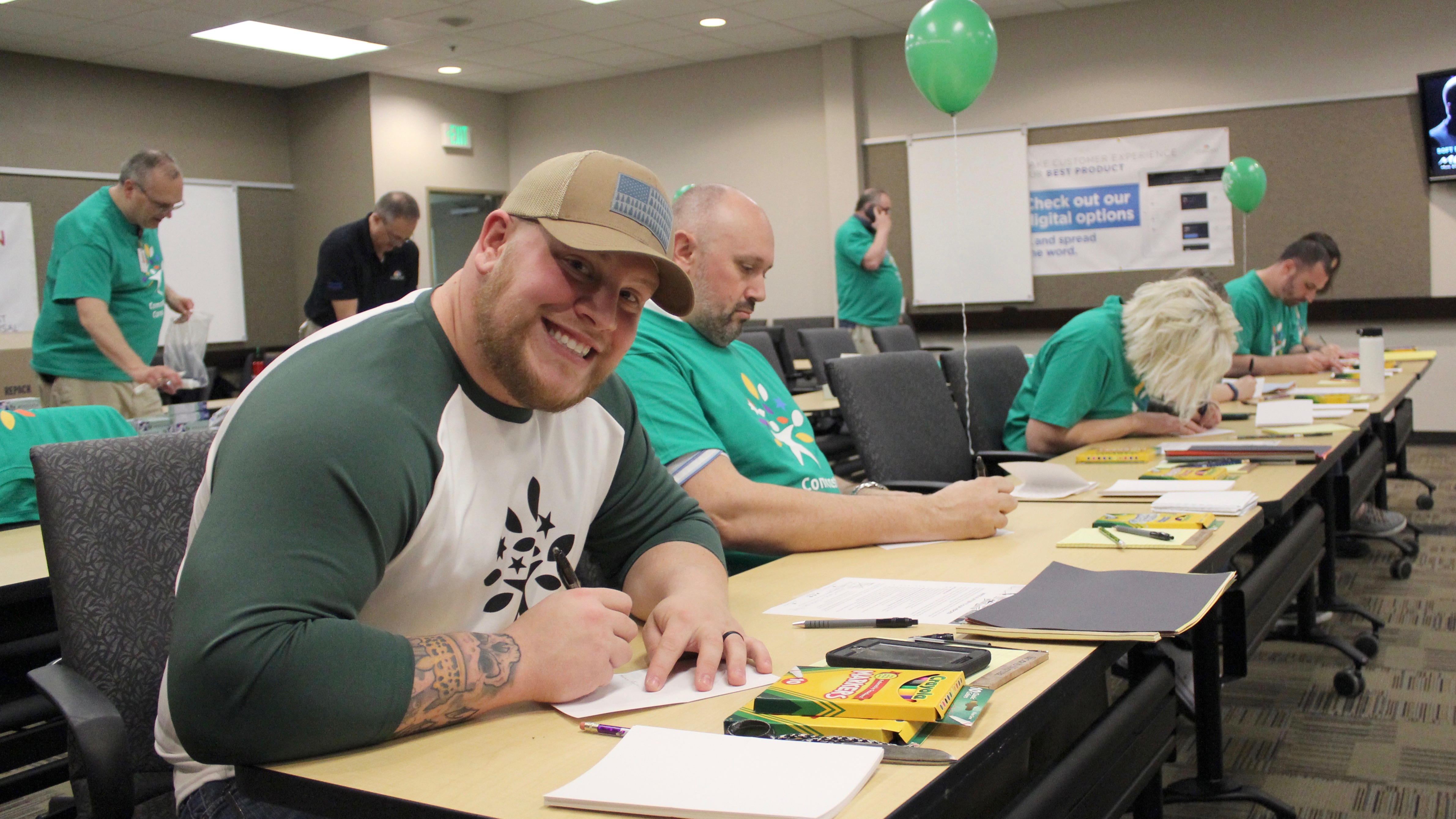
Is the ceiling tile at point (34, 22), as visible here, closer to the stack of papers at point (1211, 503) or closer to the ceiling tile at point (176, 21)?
the ceiling tile at point (176, 21)

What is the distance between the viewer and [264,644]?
811mm

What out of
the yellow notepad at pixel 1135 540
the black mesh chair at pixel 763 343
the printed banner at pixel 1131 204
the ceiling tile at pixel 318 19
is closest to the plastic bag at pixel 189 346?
the black mesh chair at pixel 763 343

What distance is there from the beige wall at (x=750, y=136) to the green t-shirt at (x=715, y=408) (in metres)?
6.09

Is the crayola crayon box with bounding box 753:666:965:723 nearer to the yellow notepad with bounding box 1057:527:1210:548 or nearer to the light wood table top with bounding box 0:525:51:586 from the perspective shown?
the yellow notepad with bounding box 1057:527:1210:548

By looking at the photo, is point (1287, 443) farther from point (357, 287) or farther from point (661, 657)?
point (357, 287)

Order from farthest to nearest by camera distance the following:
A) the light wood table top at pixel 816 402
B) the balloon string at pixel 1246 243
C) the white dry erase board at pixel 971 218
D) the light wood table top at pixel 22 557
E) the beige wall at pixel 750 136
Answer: the beige wall at pixel 750 136, the white dry erase board at pixel 971 218, the balloon string at pixel 1246 243, the light wood table top at pixel 816 402, the light wood table top at pixel 22 557

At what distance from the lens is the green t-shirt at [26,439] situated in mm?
1924

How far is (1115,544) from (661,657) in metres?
0.83

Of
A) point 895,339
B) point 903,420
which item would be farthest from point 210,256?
point 903,420

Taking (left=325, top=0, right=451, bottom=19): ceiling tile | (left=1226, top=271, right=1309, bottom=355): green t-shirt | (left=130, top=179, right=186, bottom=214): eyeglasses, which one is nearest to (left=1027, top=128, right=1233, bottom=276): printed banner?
(left=1226, top=271, right=1309, bottom=355): green t-shirt

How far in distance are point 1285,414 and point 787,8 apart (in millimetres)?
4639

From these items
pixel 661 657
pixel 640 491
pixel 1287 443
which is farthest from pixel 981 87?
pixel 661 657

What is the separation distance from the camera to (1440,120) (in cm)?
616

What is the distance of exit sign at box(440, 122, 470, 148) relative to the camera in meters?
8.58
